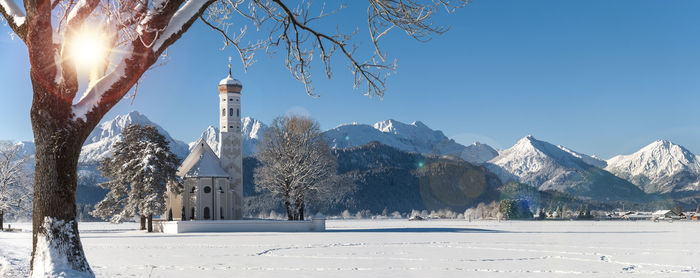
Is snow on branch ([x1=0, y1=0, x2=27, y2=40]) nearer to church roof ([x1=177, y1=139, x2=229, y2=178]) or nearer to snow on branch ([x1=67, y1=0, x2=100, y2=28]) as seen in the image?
snow on branch ([x1=67, y1=0, x2=100, y2=28])

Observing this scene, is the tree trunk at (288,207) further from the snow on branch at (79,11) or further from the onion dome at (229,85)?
the snow on branch at (79,11)

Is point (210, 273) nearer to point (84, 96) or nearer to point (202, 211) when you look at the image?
point (84, 96)

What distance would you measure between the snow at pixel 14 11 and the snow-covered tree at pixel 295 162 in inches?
1893

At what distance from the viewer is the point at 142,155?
183ft

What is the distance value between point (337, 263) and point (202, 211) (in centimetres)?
4507

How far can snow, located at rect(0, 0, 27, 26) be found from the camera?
10666 mm

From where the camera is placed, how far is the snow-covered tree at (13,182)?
6362cm

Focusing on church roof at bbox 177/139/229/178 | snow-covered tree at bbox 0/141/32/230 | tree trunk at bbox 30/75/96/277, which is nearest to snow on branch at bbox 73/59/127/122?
tree trunk at bbox 30/75/96/277

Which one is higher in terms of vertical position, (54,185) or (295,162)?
(295,162)

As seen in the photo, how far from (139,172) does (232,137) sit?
17.8m

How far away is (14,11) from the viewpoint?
10.8 m

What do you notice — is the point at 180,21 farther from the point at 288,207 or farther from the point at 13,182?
the point at 13,182

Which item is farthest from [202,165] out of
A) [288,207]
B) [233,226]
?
[233,226]

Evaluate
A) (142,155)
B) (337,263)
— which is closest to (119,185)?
(142,155)
